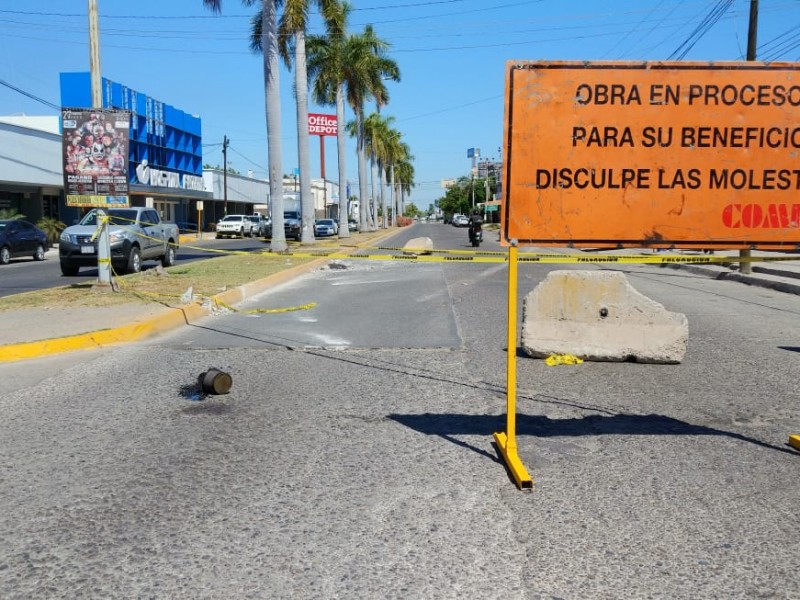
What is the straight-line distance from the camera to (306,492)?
4.50m

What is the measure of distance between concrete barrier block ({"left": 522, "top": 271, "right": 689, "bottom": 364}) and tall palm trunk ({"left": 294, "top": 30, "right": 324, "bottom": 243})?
24891 millimetres

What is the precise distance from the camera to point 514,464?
15.7ft

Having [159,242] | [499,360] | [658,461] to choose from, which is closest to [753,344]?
[499,360]

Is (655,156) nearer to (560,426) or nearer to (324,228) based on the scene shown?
(560,426)

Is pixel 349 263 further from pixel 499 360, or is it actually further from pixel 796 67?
pixel 796 67

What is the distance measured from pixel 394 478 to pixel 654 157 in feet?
9.03

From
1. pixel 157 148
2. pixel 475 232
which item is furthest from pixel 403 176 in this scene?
pixel 475 232

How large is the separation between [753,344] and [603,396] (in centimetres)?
385

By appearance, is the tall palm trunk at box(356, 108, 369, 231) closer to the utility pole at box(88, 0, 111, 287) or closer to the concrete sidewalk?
the utility pole at box(88, 0, 111, 287)

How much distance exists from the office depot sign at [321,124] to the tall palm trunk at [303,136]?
27179 millimetres

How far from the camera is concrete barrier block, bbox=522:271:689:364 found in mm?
8359

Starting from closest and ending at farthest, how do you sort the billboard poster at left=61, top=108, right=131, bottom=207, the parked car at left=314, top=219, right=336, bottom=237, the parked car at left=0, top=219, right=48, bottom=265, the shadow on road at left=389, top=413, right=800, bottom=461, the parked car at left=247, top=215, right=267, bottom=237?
the shadow on road at left=389, top=413, right=800, bottom=461 → the billboard poster at left=61, top=108, right=131, bottom=207 → the parked car at left=0, top=219, right=48, bottom=265 → the parked car at left=247, top=215, right=267, bottom=237 → the parked car at left=314, top=219, right=336, bottom=237

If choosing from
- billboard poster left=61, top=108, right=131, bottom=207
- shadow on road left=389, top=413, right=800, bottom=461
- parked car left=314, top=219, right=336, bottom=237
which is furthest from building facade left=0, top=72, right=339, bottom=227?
shadow on road left=389, top=413, right=800, bottom=461

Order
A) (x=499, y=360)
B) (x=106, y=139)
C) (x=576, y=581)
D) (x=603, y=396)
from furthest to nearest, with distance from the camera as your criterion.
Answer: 1. (x=106, y=139)
2. (x=499, y=360)
3. (x=603, y=396)
4. (x=576, y=581)
